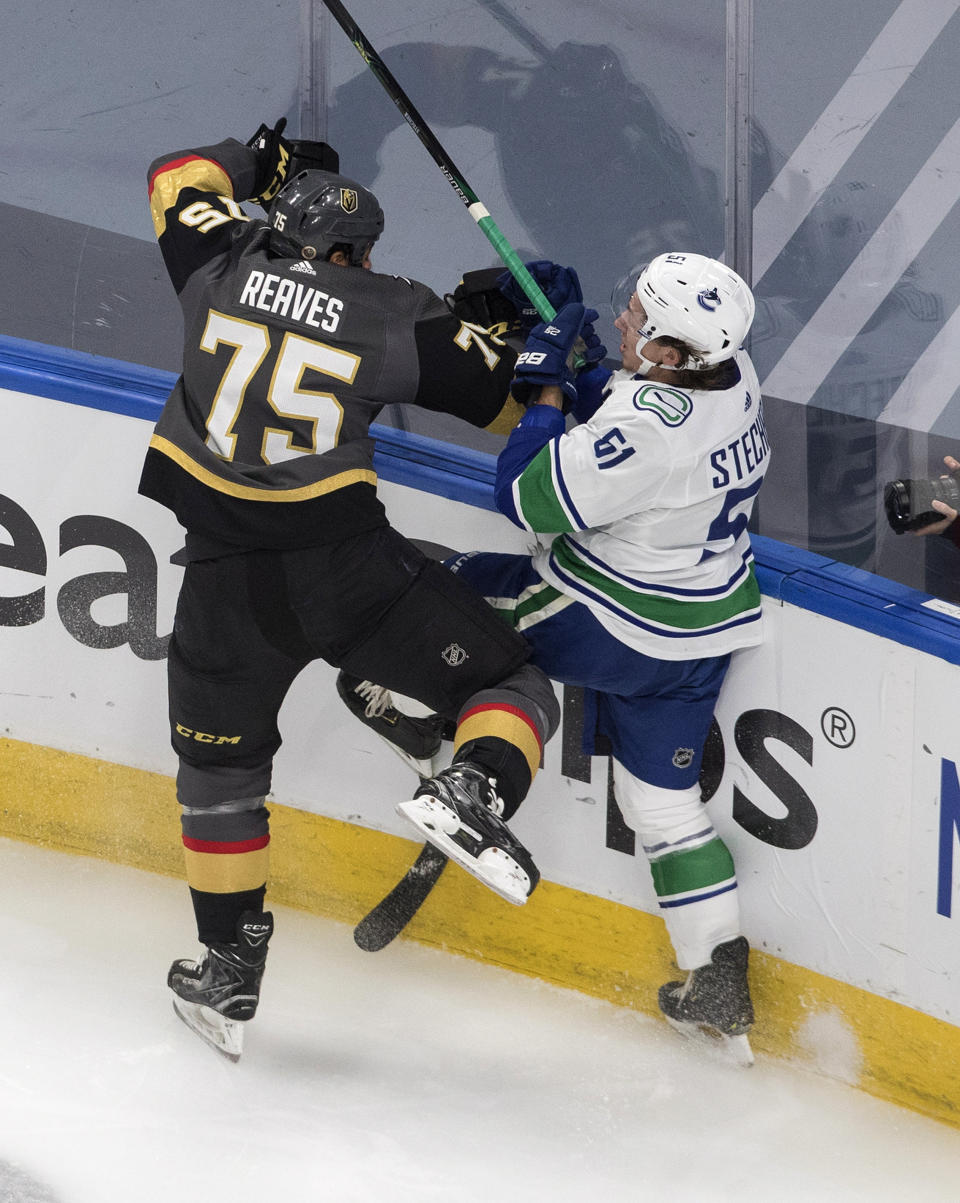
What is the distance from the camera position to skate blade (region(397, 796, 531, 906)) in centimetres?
175

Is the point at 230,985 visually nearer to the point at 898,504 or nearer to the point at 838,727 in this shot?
the point at 838,727

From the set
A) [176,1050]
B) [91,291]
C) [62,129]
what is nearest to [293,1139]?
[176,1050]

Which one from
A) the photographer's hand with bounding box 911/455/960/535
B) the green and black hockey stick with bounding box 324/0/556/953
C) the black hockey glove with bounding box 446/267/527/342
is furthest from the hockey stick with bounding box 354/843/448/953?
the photographer's hand with bounding box 911/455/960/535

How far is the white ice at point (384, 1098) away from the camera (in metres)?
2.02

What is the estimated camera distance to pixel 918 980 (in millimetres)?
2051

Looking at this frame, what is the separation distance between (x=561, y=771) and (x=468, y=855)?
24.4 inches

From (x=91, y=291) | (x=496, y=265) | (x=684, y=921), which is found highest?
(x=496, y=265)

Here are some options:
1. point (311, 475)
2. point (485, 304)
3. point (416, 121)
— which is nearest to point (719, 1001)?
point (311, 475)

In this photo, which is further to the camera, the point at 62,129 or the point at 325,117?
the point at 62,129

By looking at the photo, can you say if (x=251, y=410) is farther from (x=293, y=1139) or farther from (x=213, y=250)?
(x=293, y=1139)

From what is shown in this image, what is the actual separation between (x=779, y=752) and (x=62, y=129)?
1745 mm

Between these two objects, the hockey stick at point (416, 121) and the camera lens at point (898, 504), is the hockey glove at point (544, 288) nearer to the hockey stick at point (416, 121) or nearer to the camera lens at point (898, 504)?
the hockey stick at point (416, 121)

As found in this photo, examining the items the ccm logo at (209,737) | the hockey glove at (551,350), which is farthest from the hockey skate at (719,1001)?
the hockey glove at (551,350)

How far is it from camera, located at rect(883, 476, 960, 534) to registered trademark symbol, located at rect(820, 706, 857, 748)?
284 mm
